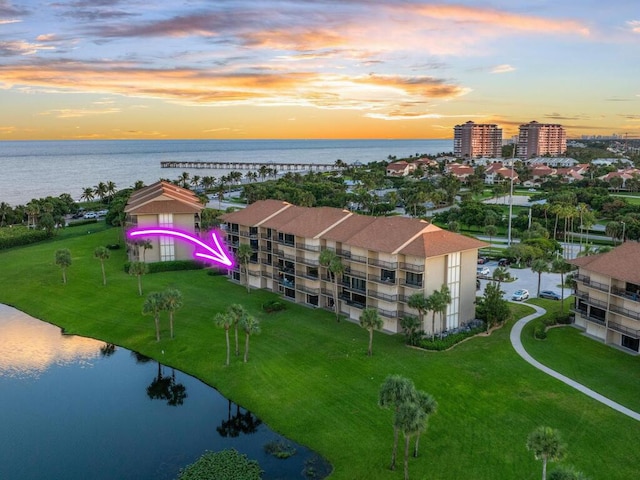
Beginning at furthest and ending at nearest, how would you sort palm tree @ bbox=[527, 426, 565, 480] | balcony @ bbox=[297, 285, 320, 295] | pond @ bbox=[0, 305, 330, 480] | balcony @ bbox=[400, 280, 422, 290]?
balcony @ bbox=[297, 285, 320, 295] → balcony @ bbox=[400, 280, 422, 290] → pond @ bbox=[0, 305, 330, 480] → palm tree @ bbox=[527, 426, 565, 480]

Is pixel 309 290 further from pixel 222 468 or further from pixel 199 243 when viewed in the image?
pixel 222 468

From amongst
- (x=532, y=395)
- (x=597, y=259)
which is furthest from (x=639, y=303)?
(x=532, y=395)

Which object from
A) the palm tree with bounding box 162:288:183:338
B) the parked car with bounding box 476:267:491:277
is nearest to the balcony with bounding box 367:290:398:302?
the palm tree with bounding box 162:288:183:338

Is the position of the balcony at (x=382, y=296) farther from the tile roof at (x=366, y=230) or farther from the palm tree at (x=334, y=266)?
the tile roof at (x=366, y=230)

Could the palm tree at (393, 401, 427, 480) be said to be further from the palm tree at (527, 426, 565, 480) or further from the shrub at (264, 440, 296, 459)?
the shrub at (264, 440, 296, 459)

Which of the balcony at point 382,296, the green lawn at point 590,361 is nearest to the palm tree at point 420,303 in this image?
the balcony at point 382,296

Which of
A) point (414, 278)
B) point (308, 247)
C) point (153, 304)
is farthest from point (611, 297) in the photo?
point (153, 304)
